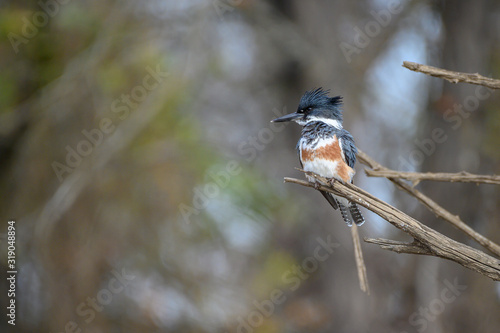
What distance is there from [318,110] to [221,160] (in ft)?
12.7

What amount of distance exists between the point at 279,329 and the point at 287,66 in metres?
3.26

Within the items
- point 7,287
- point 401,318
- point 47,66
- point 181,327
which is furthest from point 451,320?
point 47,66

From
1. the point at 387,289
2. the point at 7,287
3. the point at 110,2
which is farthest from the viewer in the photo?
the point at 387,289

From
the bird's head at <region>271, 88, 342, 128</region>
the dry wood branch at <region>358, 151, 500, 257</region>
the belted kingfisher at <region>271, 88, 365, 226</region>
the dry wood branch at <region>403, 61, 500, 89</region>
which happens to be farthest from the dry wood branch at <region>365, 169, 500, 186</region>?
the bird's head at <region>271, 88, 342, 128</region>

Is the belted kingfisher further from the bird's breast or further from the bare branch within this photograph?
the bare branch

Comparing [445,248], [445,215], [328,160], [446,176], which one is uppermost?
[328,160]

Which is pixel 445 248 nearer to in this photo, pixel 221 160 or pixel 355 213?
pixel 355 213

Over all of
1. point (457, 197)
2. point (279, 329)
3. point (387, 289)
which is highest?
point (457, 197)

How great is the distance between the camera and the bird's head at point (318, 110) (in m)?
3.24

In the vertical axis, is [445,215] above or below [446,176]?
below

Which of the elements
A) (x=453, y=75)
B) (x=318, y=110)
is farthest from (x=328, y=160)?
(x=453, y=75)

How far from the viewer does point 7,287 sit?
526cm

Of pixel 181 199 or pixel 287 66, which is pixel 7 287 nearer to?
pixel 181 199

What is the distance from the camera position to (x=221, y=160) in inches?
278
